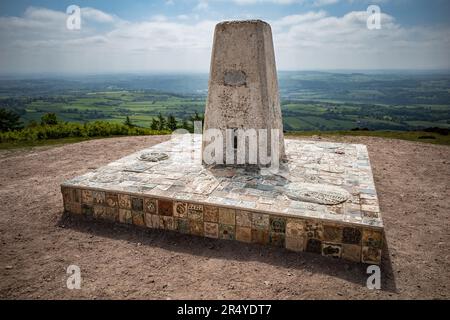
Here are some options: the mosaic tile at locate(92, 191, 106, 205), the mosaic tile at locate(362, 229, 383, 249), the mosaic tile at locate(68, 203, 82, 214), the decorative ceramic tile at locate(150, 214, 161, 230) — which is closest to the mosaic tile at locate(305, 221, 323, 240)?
the mosaic tile at locate(362, 229, 383, 249)

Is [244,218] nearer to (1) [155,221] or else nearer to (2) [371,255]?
(1) [155,221]

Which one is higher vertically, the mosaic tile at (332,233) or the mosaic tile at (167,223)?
the mosaic tile at (332,233)

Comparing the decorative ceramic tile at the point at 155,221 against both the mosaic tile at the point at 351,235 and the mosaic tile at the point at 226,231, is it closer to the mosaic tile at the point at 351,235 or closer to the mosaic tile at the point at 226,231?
the mosaic tile at the point at 226,231

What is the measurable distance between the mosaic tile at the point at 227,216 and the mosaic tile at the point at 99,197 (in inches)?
86.5

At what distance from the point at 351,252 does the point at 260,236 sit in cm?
127

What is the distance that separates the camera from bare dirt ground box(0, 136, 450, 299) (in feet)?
11.4

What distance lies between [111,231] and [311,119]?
Result: 47.5m

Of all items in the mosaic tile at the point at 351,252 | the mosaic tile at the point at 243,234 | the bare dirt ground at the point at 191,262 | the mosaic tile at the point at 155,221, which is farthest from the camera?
the mosaic tile at the point at 155,221

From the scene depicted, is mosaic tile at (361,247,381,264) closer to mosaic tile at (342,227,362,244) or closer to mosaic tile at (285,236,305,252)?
mosaic tile at (342,227,362,244)

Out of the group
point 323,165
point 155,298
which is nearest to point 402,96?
point 323,165

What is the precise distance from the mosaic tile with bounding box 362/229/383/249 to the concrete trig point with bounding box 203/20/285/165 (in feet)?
9.67

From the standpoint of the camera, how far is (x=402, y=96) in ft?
255

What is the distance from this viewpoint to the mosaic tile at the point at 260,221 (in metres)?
4.27

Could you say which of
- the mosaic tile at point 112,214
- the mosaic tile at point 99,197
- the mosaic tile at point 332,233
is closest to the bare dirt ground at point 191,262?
the mosaic tile at point 112,214
